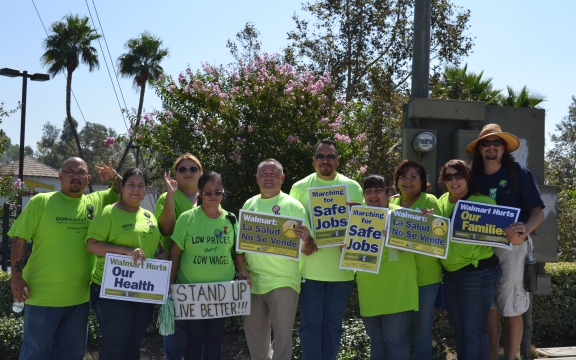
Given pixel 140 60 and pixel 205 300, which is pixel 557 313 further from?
pixel 140 60

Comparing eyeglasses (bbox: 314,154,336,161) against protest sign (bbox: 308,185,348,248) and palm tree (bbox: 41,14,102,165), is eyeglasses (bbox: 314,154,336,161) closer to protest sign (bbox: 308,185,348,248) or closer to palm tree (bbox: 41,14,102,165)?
protest sign (bbox: 308,185,348,248)

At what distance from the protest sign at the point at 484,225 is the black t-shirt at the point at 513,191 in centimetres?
26

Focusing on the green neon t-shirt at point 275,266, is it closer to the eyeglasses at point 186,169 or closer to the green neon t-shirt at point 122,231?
the eyeglasses at point 186,169

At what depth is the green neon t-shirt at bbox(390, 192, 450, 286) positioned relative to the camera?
5.29 meters

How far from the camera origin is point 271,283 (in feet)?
17.3

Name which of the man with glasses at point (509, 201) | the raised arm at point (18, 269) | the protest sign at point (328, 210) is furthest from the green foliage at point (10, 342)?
the man with glasses at point (509, 201)

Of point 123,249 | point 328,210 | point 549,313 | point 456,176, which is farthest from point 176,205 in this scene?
point 549,313

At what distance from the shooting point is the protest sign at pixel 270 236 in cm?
520

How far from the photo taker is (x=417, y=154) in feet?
22.2

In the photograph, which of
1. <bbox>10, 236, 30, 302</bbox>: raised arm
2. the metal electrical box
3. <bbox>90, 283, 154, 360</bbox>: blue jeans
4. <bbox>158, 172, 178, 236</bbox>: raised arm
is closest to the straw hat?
the metal electrical box

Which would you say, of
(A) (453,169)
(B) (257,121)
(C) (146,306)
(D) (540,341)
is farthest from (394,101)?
(C) (146,306)

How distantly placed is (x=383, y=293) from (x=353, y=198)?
903mm

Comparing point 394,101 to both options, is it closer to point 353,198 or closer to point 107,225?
point 353,198

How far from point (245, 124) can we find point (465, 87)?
8508mm
